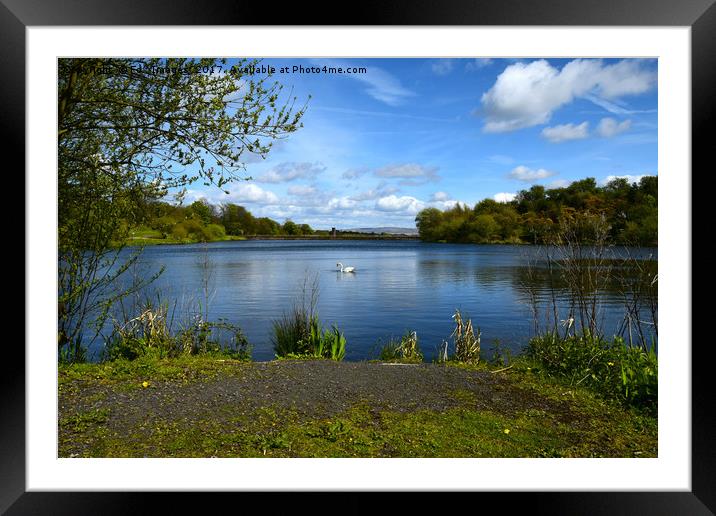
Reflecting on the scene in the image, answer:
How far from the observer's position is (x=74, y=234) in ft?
14.8

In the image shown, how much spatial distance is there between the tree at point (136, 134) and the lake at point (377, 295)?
2.97 feet

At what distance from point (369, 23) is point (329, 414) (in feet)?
7.71

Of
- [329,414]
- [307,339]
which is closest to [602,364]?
[329,414]

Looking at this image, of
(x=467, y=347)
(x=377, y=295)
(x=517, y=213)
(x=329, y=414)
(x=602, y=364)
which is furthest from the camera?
(x=517, y=213)

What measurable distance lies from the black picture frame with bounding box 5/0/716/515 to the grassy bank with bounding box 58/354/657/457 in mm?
367

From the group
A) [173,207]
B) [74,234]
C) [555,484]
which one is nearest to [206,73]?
[173,207]

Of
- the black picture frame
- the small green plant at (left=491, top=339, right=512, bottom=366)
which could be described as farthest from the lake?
the black picture frame

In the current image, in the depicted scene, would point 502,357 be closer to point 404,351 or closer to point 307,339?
point 404,351

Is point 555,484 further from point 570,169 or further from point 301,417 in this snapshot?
point 570,169

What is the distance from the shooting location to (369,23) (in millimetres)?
2312

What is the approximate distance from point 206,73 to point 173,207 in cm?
133

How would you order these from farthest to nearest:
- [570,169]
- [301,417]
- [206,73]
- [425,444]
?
[570,169]
[206,73]
[301,417]
[425,444]

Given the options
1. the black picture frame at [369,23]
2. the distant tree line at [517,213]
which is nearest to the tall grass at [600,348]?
the distant tree line at [517,213]

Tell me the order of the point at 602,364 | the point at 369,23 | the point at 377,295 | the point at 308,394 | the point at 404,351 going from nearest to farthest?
the point at 369,23 → the point at 308,394 → the point at 602,364 → the point at 404,351 → the point at 377,295
